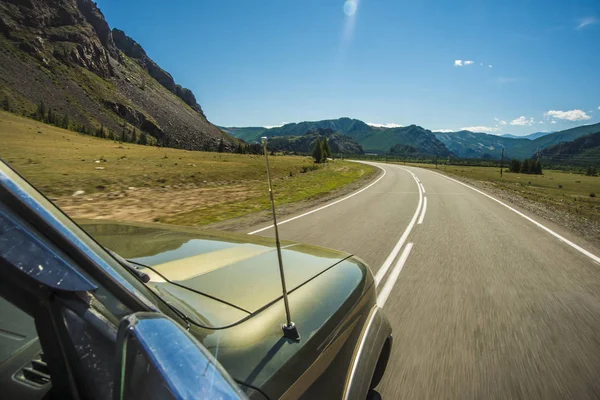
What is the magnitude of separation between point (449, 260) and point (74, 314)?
6.47 metres

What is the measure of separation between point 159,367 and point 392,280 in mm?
4842

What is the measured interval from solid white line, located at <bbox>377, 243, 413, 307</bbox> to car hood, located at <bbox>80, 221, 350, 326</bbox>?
2.22m

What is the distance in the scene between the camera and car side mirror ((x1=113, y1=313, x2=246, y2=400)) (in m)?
Result: 0.66

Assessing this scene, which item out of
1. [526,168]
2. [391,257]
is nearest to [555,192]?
[391,257]

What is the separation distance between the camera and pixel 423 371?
9.39 feet

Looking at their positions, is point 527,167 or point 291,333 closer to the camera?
point 291,333

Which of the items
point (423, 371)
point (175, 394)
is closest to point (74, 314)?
point (175, 394)

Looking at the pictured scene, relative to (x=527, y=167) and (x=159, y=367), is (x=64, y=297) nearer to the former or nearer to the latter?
(x=159, y=367)

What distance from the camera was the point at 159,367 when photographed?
0.66m

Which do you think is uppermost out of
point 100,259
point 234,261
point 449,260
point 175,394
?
point 100,259

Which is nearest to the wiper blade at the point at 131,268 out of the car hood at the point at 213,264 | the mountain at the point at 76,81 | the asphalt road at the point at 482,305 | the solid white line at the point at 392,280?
the car hood at the point at 213,264

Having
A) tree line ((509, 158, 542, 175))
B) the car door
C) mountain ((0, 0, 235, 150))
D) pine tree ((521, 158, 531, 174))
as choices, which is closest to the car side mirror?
the car door

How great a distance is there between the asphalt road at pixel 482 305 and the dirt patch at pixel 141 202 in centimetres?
446

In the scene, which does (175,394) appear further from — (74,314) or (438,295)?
(438,295)
